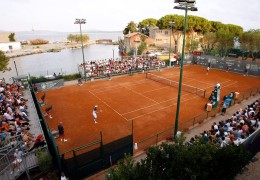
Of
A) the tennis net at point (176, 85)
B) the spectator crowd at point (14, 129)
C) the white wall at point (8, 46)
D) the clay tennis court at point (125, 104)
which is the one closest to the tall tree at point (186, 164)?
the spectator crowd at point (14, 129)

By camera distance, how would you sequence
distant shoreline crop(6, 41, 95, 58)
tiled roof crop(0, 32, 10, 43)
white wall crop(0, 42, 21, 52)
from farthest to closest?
tiled roof crop(0, 32, 10, 43), white wall crop(0, 42, 21, 52), distant shoreline crop(6, 41, 95, 58)

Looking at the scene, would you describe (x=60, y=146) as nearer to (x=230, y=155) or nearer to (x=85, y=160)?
(x=85, y=160)

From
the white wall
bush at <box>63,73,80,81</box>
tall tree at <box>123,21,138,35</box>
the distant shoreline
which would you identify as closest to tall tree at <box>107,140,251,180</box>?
bush at <box>63,73,80,81</box>

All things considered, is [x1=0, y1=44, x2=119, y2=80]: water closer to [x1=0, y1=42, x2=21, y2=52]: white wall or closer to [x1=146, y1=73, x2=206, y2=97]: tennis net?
[x1=146, y1=73, x2=206, y2=97]: tennis net

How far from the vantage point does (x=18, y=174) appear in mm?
10117

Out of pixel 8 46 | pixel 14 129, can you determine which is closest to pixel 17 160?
pixel 14 129

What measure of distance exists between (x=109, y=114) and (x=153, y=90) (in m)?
9.27

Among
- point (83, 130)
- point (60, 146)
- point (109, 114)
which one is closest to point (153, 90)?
point (109, 114)

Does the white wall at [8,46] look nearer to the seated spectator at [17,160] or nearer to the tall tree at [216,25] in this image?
the tall tree at [216,25]

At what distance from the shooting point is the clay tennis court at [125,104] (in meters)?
16.2

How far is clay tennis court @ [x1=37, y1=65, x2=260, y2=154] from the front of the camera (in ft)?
53.2

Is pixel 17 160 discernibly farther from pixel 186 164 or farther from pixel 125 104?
pixel 125 104

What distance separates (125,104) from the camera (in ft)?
72.0

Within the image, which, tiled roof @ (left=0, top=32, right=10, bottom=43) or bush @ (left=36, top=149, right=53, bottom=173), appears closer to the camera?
bush @ (left=36, top=149, right=53, bottom=173)
